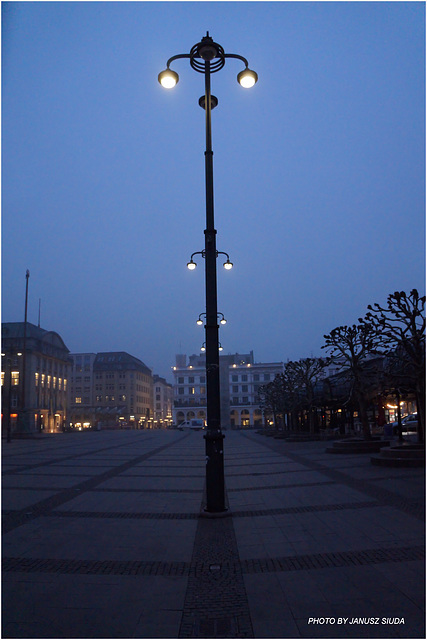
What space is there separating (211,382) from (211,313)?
1.43m

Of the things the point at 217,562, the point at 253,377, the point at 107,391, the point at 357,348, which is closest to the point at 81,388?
the point at 107,391

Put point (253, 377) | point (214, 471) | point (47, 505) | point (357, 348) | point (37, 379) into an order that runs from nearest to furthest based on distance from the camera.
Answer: point (214, 471) < point (47, 505) < point (357, 348) < point (37, 379) < point (253, 377)

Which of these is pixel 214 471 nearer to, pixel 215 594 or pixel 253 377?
pixel 215 594

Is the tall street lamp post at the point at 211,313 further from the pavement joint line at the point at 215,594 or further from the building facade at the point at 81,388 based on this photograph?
the building facade at the point at 81,388

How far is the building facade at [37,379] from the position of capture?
72.0m

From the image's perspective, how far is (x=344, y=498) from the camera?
429 inches

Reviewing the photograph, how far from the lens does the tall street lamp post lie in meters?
9.31

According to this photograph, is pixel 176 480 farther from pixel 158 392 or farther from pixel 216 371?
pixel 158 392

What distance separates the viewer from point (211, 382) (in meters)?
9.68

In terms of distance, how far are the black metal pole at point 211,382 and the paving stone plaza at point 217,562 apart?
0.60 m

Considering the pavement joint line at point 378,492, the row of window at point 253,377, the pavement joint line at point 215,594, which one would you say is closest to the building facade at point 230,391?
the row of window at point 253,377

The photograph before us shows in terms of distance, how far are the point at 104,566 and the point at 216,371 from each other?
4.24m

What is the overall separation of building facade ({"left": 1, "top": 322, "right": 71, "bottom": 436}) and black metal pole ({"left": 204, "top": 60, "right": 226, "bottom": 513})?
61.5 meters

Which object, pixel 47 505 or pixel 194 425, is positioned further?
pixel 194 425
